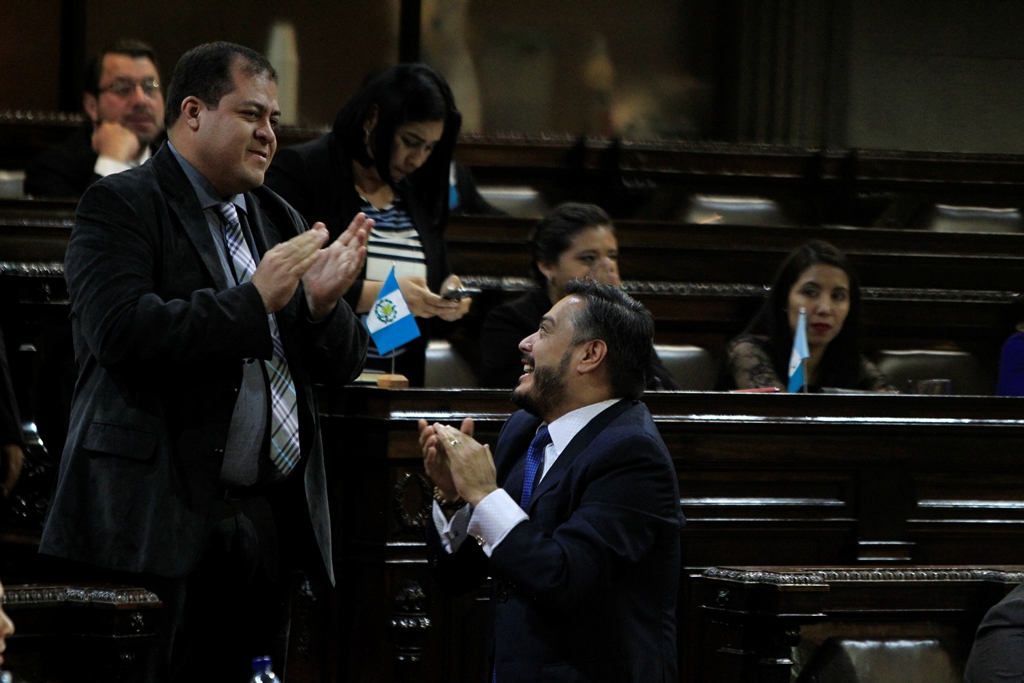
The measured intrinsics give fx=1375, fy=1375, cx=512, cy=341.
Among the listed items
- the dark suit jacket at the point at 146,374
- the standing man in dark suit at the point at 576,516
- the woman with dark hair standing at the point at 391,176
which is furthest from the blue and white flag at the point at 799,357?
the dark suit jacket at the point at 146,374

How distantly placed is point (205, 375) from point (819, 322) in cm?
212

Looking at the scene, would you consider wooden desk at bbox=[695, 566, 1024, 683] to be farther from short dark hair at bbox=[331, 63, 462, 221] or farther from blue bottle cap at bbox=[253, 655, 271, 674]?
short dark hair at bbox=[331, 63, 462, 221]

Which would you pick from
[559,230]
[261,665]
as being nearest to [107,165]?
[559,230]

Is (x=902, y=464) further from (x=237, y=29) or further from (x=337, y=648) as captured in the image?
(x=237, y=29)

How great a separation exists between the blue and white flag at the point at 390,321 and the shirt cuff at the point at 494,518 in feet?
2.85

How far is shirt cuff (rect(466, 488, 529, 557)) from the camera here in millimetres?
2000

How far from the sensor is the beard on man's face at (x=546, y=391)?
2.16 m

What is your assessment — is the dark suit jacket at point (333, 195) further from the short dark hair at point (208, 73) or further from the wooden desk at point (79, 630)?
the wooden desk at point (79, 630)

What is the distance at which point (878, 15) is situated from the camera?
286 inches

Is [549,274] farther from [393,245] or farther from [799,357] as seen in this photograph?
[799,357]

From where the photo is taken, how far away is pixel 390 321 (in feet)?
9.39

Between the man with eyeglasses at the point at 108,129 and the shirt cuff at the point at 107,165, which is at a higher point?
the man with eyeglasses at the point at 108,129

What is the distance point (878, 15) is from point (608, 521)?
233 inches

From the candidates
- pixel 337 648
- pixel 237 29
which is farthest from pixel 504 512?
pixel 237 29
